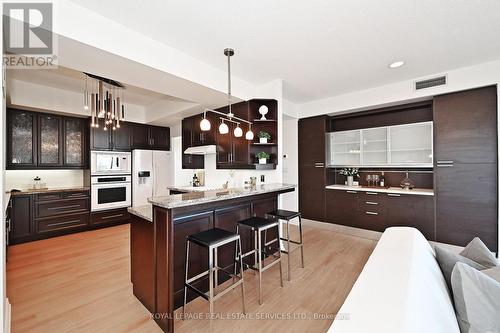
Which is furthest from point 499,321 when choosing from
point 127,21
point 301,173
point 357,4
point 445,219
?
point 301,173

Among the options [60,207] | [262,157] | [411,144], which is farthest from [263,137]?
[60,207]

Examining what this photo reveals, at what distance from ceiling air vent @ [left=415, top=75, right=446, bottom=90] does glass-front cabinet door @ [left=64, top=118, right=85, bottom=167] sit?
635 centimetres

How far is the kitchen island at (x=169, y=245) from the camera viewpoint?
1.82 metres

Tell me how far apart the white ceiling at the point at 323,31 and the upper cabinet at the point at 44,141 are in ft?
11.1

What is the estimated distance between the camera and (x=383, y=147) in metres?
4.03

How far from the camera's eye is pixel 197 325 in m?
1.87

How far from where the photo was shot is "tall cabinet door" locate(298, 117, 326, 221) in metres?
4.55

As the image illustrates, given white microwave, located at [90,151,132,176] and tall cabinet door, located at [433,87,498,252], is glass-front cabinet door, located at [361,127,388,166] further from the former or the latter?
white microwave, located at [90,151,132,176]

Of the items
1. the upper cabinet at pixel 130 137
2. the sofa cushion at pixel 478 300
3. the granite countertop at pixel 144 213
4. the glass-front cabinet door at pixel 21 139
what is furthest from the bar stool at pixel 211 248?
the glass-front cabinet door at pixel 21 139

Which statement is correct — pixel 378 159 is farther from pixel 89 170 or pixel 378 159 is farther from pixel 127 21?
pixel 89 170

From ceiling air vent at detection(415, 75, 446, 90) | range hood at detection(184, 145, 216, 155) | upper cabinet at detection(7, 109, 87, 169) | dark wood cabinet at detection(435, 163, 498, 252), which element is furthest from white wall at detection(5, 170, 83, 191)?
dark wood cabinet at detection(435, 163, 498, 252)

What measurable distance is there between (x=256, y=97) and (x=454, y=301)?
336cm

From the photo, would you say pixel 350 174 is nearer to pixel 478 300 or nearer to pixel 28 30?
pixel 478 300

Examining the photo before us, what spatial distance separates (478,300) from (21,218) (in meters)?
5.78
